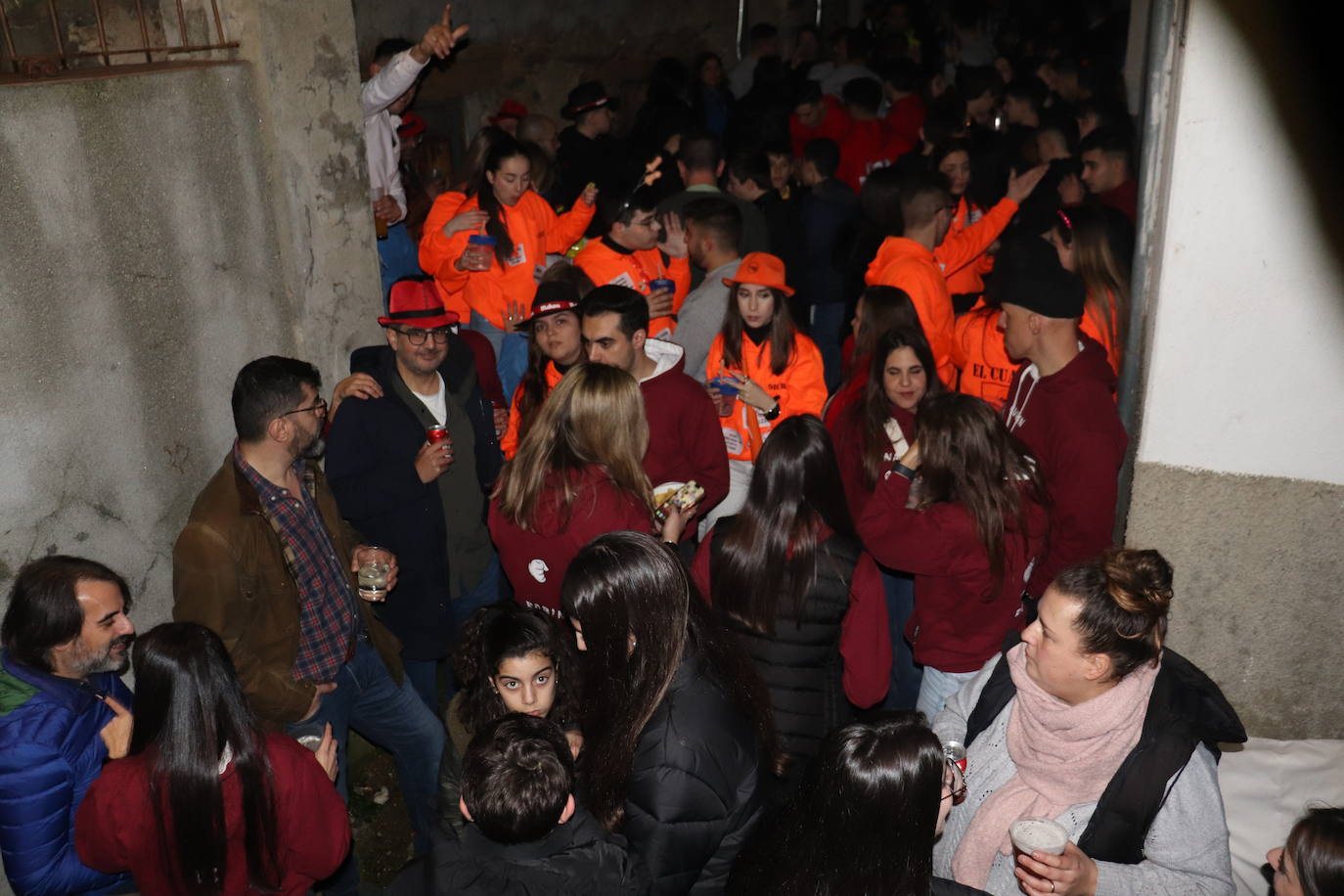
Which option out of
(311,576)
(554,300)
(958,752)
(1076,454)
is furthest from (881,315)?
(311,576)

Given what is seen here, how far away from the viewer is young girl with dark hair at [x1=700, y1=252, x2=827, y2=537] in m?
5.20

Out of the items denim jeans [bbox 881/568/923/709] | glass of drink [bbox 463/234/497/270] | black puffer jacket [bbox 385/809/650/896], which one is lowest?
denim jeans [bbox 881/568/923/709]

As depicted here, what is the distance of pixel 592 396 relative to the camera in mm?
3887

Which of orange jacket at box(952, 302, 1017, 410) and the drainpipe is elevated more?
the drainpipe

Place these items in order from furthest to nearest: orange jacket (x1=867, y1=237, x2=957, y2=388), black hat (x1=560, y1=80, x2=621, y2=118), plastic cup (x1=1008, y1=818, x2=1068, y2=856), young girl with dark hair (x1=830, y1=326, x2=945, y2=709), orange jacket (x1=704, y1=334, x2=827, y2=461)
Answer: black hat (x1=560, y1=80, x2=621, y2=118) < orange jacket (x1=867, y1=237, x2=957, y2=388) < orange jacket (x1=704, y1=334, x2=827, y2=461) < young girl with dark hair (x1=830, y1=326, x2=945, y2=709) < plastic cup (x1=1008, y1=818, x2=1068, y2=856)

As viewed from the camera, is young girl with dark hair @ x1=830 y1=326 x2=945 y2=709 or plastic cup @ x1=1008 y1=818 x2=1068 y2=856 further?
young girl with dark hair @ x1=830 y1=326 x2=945 y2=709

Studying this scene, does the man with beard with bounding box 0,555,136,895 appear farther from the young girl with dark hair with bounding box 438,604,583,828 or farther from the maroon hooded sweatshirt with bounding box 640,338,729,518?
the maroon hooded sweatshirt with bounding box 640,338,729,518

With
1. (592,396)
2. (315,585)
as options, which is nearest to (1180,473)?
(592,396)

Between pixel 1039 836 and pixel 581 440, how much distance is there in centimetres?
204

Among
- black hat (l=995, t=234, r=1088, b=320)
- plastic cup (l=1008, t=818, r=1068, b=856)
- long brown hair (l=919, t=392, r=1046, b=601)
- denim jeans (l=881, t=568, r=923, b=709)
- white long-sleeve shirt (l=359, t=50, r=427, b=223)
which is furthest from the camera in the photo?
white long-sleeve shirt (l=359, t=50, r=427, b=223)

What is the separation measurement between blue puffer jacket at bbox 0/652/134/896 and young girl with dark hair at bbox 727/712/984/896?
2.01 meters

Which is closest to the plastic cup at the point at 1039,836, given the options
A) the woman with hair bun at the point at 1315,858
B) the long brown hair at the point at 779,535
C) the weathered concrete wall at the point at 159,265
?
the woman with hair bun at the point at 1315,858

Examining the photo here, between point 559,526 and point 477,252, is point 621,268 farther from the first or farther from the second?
point 559,526

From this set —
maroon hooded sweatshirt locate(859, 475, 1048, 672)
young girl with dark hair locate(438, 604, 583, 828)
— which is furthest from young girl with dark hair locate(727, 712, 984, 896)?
maroon hooded sweatshirt locate(859, 475, 1048, 672)
